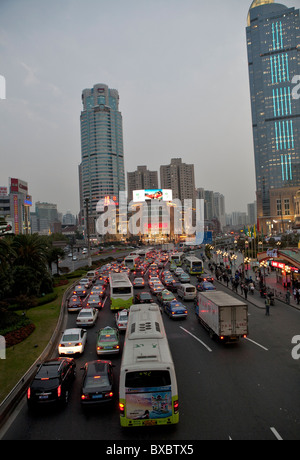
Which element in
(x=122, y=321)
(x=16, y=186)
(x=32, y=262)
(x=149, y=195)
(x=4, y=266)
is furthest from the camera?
(x=149, y=195)

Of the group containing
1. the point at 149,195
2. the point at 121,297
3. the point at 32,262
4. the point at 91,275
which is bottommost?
the point at 91,275

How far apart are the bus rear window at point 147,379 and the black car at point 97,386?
2249 millimetres

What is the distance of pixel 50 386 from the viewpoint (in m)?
11.2

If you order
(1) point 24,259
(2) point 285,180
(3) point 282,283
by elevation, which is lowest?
(3) point 282,283

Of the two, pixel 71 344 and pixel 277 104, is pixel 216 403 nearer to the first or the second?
pixel 71 344

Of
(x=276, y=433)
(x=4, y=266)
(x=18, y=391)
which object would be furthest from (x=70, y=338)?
(x=276, y=433)

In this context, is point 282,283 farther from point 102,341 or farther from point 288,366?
point 102,341

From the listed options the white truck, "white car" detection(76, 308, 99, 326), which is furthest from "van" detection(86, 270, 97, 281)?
the white truck

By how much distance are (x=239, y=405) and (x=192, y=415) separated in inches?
74.4

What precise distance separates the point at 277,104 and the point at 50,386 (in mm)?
215354

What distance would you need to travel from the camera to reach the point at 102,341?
55.5 ft

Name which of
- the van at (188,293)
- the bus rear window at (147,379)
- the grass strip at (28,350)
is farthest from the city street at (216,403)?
the van at (188,293)

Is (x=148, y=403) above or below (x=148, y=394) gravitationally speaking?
below
